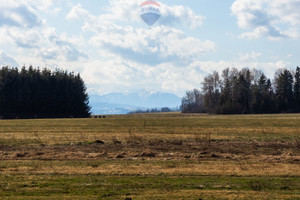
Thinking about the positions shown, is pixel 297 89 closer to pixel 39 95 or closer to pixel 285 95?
pixel 285 95

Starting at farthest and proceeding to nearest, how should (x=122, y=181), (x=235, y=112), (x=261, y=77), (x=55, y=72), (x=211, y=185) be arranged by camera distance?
1. (x=261, y=77)
2. (x=235, y=112)
3. (x=55, y=72)
4. (x=122, y=181)
5. (x=211, y=185)

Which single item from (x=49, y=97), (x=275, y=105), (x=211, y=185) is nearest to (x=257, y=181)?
(x=211, y=185)

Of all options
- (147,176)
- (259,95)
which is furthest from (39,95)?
(147,176)

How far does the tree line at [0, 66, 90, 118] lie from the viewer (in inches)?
4306

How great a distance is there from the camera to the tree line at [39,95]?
109375mm

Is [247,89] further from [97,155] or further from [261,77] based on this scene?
[97,155]

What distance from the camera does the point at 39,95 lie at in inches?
4473

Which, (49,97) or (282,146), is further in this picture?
(49,97)

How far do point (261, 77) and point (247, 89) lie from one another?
8.62 metres

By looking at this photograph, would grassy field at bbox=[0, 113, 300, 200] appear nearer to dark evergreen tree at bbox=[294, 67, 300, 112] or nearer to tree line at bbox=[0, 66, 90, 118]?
tree line at bbox=[0, 66, 90, 118]

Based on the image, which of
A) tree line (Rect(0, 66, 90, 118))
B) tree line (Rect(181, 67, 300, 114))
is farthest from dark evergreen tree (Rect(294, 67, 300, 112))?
tree line (Rect(0, 66, 90, 118))

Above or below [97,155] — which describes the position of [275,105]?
above

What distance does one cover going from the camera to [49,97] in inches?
4537

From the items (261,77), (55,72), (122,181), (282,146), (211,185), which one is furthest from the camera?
(261,77)
